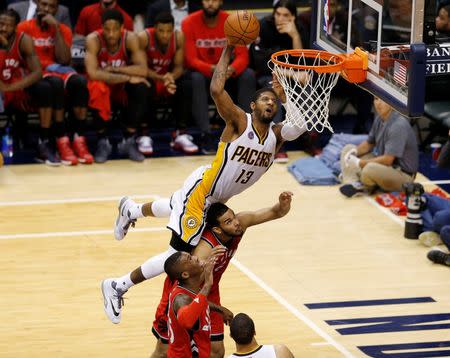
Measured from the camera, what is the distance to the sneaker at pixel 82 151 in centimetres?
1409

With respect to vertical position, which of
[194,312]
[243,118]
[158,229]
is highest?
[243,118]

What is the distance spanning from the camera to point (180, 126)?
573 inches

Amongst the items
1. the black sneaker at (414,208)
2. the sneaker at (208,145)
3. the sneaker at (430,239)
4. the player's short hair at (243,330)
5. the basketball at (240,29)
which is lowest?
the sneaker at (208,145)

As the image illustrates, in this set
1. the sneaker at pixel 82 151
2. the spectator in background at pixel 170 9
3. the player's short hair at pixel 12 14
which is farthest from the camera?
the spectator in background at pixel 170 9

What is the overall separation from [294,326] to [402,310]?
1007mm

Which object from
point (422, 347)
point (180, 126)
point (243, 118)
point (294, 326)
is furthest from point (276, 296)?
point (180, 126)

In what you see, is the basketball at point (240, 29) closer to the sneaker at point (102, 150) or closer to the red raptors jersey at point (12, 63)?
the red raptors jersey at point (12, 63)

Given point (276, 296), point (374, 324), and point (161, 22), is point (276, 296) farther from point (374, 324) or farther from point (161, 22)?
point (161, 22)

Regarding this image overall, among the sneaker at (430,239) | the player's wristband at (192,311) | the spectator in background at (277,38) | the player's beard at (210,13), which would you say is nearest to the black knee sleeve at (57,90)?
the player's beard at (210,13)

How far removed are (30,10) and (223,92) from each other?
6.76m

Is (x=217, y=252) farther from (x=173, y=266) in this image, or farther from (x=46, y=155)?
(x=46, y=155)

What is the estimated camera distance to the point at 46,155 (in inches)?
552

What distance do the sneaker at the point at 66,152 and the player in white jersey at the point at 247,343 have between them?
21.9ft

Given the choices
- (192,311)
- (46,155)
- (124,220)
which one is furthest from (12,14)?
(192,311)
